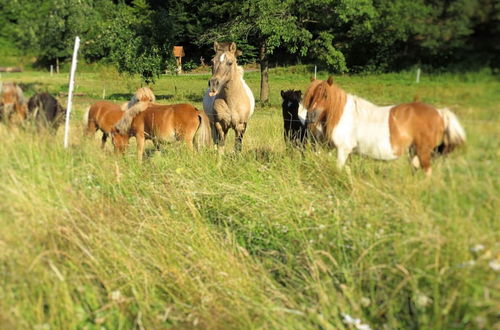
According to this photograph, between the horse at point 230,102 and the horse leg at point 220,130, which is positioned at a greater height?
the horse at point 230,102

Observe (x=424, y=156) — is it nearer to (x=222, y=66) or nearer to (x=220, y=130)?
(x=222, y=66)

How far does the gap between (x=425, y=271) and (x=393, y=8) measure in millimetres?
2704

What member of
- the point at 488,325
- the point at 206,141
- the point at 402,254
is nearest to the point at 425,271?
the point at 402,254

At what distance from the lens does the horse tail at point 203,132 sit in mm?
7629

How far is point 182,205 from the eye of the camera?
4395 millimetres

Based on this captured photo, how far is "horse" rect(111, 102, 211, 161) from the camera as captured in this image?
296 inches

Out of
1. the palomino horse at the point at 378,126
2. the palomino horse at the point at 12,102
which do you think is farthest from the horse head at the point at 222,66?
the palomino horse at the point at 12,102

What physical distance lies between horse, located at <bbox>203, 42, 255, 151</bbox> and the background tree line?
1323 millimetres

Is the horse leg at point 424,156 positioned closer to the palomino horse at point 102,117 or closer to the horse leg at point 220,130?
the horse leg at point 220,130

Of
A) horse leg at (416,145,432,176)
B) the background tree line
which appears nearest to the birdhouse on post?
the background tree line

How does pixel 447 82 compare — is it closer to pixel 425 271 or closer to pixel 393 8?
pixel 393 8

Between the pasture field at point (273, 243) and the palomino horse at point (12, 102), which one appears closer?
the pasture field at point (273, 243)

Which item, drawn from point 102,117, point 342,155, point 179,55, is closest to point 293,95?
point 342,155

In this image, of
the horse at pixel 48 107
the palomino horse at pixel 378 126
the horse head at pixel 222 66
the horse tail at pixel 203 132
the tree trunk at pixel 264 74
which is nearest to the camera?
the palomino horse at pixel 378 126
